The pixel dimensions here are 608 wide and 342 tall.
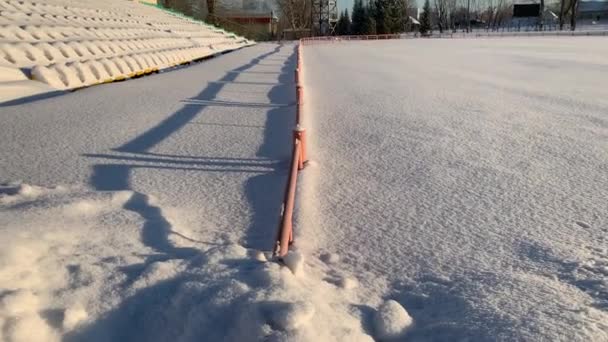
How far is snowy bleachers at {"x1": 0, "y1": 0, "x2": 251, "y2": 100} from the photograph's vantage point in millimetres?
8805

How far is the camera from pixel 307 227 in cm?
302

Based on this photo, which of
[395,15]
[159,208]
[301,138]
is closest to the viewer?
[159,208]

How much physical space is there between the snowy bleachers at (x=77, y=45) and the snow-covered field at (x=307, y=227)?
3072mm

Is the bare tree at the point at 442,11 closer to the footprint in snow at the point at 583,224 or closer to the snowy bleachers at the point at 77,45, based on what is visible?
the snowy bleachers at the point at 77,45

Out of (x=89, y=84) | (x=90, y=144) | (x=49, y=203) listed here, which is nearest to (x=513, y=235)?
(x=49, y=203)

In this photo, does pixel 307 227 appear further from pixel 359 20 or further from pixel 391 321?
pixel 359 20

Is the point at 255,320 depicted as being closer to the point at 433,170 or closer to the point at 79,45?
the point at 433,170

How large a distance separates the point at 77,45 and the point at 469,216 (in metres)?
11.4

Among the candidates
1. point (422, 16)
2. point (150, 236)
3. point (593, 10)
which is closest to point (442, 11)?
point (422, 16)

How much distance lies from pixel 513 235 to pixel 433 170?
1.25 meters

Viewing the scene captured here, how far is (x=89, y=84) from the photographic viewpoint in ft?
31.0

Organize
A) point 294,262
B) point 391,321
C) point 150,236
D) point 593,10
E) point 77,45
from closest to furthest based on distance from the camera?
point 391,321 < point 294,262 < point 150,236 < point 77,45 < point 593,10

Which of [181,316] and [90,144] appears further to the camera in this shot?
[90,144]

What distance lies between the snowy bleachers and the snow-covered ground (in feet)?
18.4
